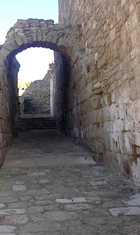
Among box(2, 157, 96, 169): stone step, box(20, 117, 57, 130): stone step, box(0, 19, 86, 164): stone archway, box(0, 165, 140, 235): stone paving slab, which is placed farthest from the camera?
box(20, 117, 57, 130): stone step

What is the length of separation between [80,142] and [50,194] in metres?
3.81

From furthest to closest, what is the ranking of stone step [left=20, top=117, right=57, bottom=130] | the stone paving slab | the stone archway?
stone step [left=20, top=117, right=57, bottom=130]
the stone archway
the stone paving slab

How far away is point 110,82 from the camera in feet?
14.6

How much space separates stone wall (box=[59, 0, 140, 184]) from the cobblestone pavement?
0.56 meters

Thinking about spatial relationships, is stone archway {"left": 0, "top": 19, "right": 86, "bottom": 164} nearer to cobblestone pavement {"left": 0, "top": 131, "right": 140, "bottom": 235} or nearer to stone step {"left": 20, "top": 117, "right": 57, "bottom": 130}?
cobblestone pavement {"left": 0, "top": 131, "right": 140, "bottom": 235}

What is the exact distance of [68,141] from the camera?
753 centimetres

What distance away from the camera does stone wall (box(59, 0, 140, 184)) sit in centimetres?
335

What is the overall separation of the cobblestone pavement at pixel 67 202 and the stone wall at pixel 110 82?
557 millimetres

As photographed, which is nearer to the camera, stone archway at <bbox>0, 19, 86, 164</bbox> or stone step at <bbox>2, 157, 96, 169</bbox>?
stone step at <bbox>2, 157, 96, 169</bbox>

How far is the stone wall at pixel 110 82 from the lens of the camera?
3346mm

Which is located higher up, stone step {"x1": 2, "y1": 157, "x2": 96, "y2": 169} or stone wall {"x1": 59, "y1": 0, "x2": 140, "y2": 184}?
stone wall {"x1": 59, "y1": 0, "x2": 140, "y2": 184}

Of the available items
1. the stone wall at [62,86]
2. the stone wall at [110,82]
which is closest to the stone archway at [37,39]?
the stone wall at [110,82]

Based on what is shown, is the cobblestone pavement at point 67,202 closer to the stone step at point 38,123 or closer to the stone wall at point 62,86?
the stone wall at point 62,86

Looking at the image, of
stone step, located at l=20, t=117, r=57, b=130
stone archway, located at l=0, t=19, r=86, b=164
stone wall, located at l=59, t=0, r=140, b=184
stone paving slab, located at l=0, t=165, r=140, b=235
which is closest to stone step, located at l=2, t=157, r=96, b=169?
stone wall, located at l=59, t=0, r=140, b=184
